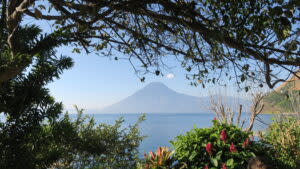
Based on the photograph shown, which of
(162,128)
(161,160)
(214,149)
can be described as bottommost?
(162,128)

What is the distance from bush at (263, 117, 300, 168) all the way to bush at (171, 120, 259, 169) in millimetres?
882

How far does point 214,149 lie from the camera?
272 cm

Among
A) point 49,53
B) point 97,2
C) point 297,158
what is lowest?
point 297,158

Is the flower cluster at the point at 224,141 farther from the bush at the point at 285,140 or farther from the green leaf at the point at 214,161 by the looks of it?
the bush at the point at 285,140

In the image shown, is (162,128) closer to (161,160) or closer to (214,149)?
(214,149)

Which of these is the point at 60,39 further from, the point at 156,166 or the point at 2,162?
the point at 156,166

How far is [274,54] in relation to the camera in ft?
6.15

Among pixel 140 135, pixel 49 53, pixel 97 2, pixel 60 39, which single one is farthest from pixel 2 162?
pixel 140 135

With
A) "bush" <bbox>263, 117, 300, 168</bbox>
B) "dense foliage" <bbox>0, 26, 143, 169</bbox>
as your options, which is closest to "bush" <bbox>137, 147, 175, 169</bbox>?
"dense foliage" <bbox>0, 26, 143, 169</bbox>

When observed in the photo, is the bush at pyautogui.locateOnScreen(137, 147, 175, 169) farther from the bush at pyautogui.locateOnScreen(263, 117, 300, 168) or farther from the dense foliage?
the bush at pyautogui.locateOnScreen(263, 117, 300, 168)

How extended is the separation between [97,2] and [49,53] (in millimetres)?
620

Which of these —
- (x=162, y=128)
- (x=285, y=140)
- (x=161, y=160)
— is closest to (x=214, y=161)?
(x=161, y=160)

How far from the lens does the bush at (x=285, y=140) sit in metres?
3.69

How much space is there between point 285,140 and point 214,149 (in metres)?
2.07
